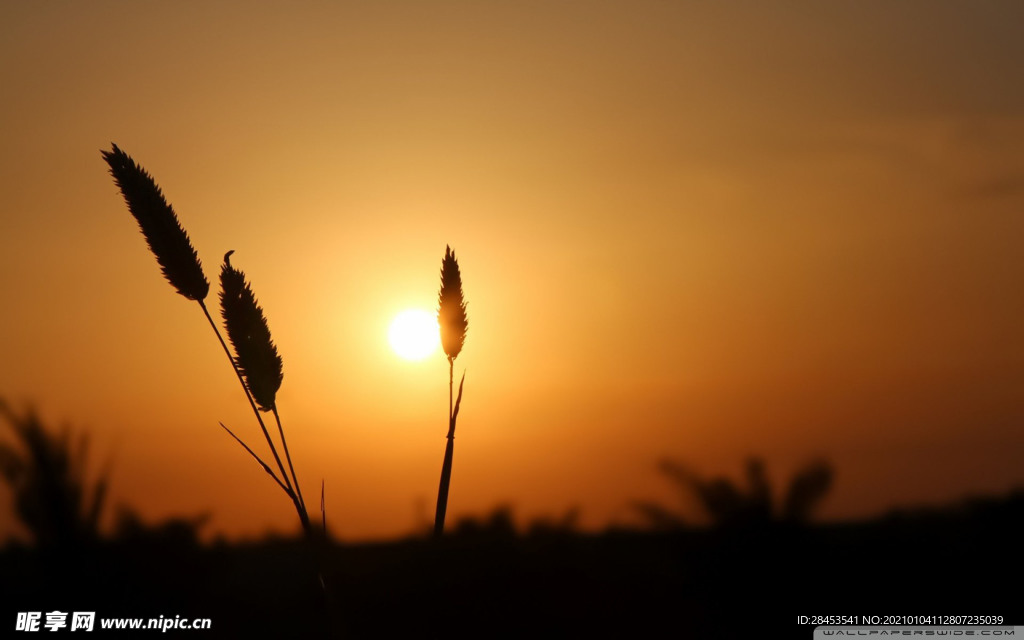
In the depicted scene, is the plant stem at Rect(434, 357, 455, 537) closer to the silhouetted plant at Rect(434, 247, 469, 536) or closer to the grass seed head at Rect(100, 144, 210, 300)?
the silhouetted plant at Rect(434, 247, 469, 536)

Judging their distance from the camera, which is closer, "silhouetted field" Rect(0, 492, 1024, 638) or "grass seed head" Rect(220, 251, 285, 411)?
"silhouetted field" Rect(0, 492, 1024, 638)

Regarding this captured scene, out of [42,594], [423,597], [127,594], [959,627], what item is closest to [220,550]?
[127,594]

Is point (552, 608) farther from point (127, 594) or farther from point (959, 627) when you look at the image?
point (127, 594)

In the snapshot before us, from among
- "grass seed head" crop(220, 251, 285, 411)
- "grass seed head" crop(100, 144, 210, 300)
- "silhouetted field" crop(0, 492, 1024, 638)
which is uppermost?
"grass seed head" crop(100, 144, 210, 300)

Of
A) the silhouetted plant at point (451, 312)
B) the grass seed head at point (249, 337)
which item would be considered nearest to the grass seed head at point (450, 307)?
the silhouetted plant at point (451, 312)

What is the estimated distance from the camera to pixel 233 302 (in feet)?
14.0

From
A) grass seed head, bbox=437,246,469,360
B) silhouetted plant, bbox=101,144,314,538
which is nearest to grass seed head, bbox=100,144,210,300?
silhouetted plant, bbox=101,144,314,538

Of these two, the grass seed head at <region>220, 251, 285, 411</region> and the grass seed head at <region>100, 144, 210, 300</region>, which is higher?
the grass seed head at <region>100, 144, 210, 300</region>

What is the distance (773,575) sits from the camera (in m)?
3.36

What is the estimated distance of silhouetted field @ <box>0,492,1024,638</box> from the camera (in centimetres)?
332

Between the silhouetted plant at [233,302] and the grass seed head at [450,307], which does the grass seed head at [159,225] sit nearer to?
the silhouetted plant at [233,302]

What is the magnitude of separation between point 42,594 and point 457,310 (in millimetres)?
2174

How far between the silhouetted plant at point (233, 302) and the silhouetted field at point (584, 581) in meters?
0.47

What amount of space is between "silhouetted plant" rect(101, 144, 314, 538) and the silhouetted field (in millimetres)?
470
